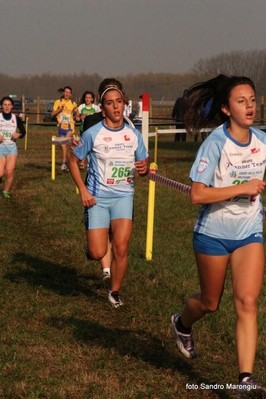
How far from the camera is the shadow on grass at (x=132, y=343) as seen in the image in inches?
229

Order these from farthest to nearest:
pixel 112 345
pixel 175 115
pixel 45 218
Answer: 1. pixel 175 115
2. pixel 45 218
3. pixel 112 345

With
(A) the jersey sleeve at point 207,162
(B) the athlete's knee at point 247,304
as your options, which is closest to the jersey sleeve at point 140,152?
(A) the jersey sleeve at point 207,162

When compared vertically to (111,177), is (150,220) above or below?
below

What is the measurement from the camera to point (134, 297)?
26.2ft

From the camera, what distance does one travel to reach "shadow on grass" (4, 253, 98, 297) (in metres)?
8.55

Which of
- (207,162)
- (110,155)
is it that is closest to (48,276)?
(110,155)

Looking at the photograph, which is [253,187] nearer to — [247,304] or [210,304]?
[247,304]

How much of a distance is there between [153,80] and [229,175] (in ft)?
251

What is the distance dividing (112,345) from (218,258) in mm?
1685

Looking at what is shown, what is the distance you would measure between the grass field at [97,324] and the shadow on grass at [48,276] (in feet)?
0.04

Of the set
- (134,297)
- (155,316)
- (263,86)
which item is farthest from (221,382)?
(263,86)

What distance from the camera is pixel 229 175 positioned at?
5.02 meters

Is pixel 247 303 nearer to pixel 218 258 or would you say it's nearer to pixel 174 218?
pixel 218 258

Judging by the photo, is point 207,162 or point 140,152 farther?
point 140,152
